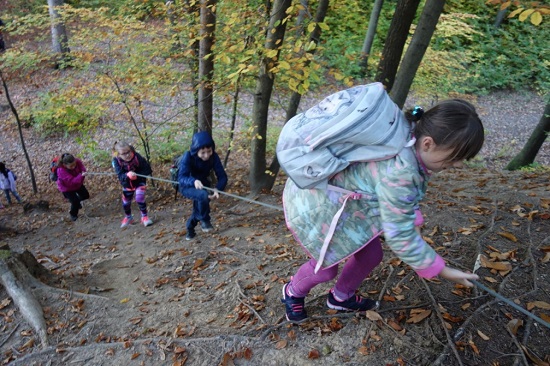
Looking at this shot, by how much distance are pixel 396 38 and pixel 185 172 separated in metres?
4.37

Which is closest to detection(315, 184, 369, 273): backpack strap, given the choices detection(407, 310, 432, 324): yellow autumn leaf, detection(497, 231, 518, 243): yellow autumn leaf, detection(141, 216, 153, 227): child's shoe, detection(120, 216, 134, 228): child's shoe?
detection(407, 310, 432, 324): yellow autumn leaf

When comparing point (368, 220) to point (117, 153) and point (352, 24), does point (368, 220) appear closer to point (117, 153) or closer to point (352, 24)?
point (117, 153)

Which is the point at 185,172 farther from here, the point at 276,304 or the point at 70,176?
the point at 70,176

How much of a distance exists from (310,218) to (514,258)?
2.21 m

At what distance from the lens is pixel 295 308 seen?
285cm

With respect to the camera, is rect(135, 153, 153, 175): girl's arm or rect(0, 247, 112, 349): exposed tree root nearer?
rect(0, 247, 112, 349): exposed tree root

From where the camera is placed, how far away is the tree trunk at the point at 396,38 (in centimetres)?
626

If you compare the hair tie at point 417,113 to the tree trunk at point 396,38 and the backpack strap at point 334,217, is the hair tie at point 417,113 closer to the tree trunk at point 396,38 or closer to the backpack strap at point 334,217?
the backpack strap at point 334,217

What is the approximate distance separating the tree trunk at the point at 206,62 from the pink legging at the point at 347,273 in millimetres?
3927

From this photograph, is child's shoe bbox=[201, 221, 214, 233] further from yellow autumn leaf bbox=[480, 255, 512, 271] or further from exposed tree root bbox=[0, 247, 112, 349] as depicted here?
yellow autumn leaf bbox=[480, 255, 512, 271]

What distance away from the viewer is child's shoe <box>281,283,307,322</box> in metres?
2.83

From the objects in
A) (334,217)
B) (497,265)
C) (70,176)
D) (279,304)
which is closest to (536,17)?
(497,265)

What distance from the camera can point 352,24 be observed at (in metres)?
16.4

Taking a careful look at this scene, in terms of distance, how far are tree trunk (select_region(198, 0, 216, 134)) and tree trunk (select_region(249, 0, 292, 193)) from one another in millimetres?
833
